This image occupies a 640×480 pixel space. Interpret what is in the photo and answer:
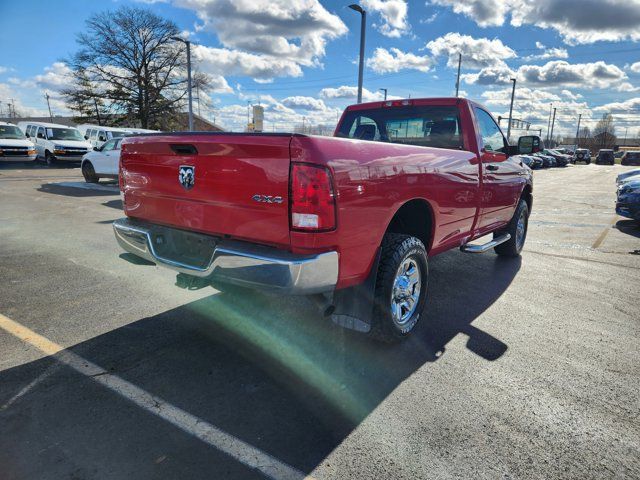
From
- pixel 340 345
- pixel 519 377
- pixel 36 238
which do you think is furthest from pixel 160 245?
pixel 36 238

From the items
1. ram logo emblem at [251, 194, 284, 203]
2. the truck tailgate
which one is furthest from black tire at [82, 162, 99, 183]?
ram logo emblem at [251, 194, 284, 203]

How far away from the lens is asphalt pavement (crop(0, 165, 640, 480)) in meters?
2.12

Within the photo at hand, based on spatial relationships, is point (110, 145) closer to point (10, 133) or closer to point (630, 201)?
point (10, 133)

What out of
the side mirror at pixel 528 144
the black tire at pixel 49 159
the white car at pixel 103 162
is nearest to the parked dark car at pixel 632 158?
the side mirror at pixel 528 144

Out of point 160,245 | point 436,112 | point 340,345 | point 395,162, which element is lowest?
point 340,345

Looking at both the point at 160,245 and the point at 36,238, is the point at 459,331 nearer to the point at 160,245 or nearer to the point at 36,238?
the point at 160,245

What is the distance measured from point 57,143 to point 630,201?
21074 mm

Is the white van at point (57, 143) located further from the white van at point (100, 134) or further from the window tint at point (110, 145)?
the window tint at point (110, 145)

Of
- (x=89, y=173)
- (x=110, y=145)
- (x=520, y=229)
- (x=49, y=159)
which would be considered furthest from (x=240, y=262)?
(x=49, y=159)

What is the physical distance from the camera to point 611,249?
6.93 metres

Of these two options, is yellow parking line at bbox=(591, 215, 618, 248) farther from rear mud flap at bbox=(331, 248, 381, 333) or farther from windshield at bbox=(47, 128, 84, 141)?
windshield at bbox=(47, 128, 84, 141)

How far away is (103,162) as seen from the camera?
13.6 meters

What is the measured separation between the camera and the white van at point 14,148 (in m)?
17.7

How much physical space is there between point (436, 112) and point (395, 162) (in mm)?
1978
